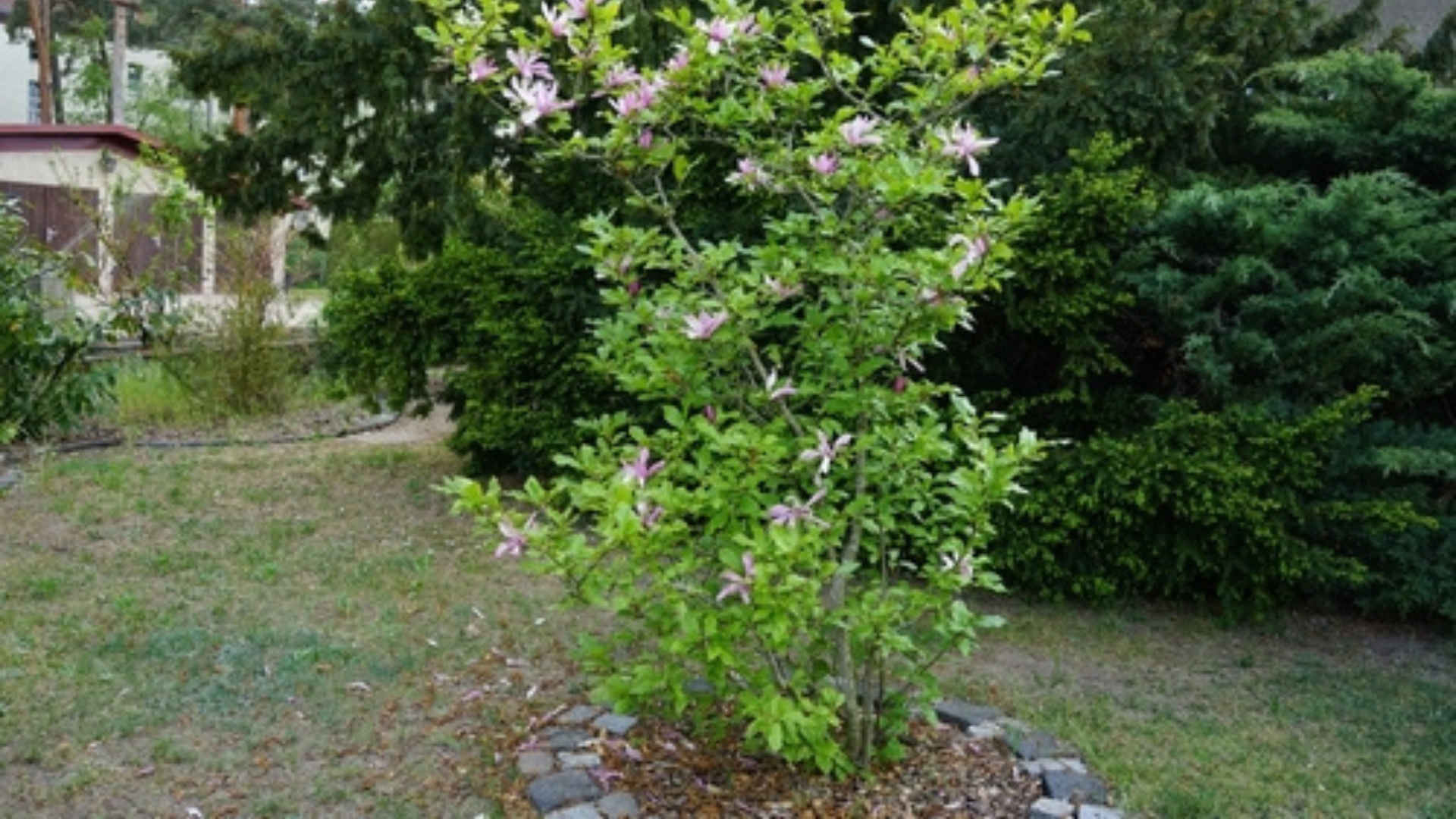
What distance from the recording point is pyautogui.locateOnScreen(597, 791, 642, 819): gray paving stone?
2.89 m

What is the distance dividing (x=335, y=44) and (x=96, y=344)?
240 centimetres

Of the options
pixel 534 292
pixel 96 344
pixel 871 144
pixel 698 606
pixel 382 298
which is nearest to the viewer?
pixel 698 606

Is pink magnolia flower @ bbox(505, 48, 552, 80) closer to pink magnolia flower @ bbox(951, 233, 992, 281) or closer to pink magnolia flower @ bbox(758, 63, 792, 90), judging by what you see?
pink magnolia flower @ bbox(758, 63, 792, 90)

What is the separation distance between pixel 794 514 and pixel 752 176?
87cm

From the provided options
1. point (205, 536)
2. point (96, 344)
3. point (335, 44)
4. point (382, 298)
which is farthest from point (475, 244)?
point (96, 344)

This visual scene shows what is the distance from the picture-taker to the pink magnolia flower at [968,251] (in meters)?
2.78

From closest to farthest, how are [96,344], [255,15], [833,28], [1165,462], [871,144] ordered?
1. [871,144]
2. [833,28]
3. [1165,462]
4. [96,344]
5. [255,15]

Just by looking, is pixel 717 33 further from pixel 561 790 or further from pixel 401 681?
pixel 401 681

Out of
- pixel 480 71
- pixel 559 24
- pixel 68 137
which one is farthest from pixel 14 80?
pixel 559 24

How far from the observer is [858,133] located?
293 centimetres

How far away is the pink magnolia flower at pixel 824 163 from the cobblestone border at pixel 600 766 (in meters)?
1.48

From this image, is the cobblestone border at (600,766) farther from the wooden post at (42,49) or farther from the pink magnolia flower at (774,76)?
the wooden post at (42,49)

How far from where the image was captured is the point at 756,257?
9.95 feet

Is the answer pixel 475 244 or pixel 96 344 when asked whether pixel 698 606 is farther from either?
pixel 96 344
